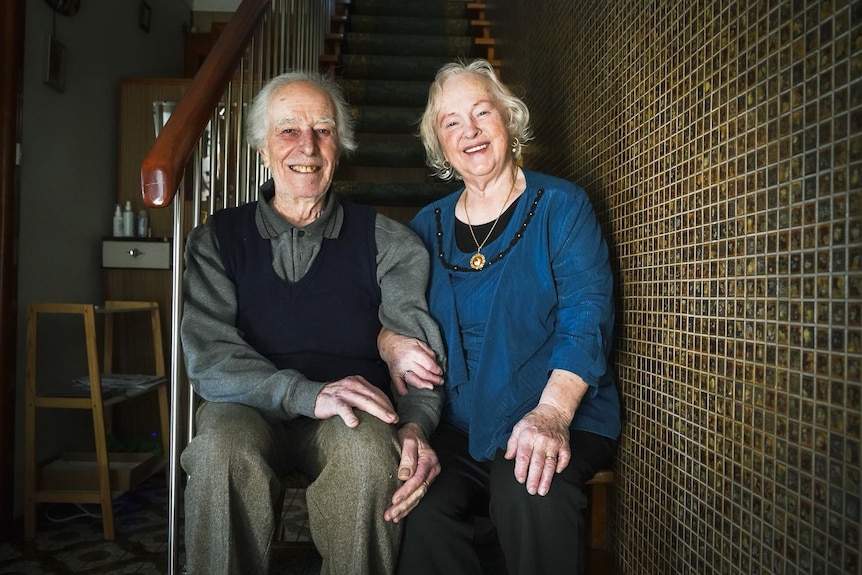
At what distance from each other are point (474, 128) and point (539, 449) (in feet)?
2.42

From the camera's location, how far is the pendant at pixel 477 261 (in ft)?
4.92

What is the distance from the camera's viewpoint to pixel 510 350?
1386 millimetres

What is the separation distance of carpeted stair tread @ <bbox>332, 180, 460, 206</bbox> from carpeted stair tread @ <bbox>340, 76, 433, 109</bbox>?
2.51 ft

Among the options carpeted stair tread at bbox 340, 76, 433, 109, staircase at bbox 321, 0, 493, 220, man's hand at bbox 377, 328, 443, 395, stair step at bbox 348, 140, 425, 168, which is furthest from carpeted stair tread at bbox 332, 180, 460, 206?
man's hand at bbox 377, 328, 443, 395

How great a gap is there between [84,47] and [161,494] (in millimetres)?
1883

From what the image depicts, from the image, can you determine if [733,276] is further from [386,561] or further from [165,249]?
[165,249]

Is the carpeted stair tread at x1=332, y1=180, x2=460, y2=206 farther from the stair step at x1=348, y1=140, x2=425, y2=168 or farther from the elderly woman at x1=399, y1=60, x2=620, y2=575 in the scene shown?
the elderly woman at x1=399, y1=60, x2=620, y2=575

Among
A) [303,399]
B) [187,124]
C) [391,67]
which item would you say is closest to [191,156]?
[187,124]

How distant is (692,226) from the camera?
3.66 ft

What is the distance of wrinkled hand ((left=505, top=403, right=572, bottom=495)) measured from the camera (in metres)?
1.20

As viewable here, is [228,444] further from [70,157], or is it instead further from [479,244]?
[70,157]

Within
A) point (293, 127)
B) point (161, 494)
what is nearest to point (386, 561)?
point (293, 127)

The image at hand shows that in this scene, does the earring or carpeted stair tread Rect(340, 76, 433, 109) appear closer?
the earring

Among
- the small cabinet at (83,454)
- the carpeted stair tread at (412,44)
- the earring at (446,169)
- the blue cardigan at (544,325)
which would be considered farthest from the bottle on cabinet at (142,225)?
the blue cardigan at (544,325)
